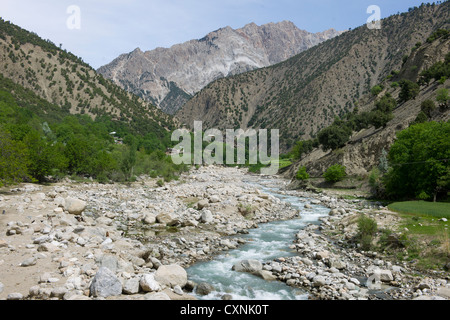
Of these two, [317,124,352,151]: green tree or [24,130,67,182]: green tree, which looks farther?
[317,124,352,151]: green tree

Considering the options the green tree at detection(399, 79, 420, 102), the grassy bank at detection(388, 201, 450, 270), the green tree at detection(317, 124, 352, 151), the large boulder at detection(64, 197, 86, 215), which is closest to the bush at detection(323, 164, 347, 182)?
the green tree at detection(317, 124, 352, 151)

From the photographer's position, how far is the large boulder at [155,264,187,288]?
1240cm

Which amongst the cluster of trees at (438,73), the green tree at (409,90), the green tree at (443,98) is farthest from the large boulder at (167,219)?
the green tree at (409,90)

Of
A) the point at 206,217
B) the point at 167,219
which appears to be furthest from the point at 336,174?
the point at 167,219

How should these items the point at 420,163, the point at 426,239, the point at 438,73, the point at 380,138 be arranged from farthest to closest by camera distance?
the point at 438,73 → the point at 380,138 → the point at 420,163 → the point at 426,239

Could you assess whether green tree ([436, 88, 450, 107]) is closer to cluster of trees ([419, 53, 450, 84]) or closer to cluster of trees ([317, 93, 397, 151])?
cluster of trees ([317, 93, 397, 151])

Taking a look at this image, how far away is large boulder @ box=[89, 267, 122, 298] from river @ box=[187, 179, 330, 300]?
353 centimetres

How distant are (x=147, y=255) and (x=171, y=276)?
352 centimetres

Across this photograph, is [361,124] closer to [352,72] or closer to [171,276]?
[171,276]

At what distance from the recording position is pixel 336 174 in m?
53.4

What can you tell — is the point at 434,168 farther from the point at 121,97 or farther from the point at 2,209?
the point at 121,97

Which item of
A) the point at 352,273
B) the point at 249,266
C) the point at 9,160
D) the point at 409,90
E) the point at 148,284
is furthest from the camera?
the point at 409,90

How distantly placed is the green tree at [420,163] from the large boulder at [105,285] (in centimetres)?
3029
